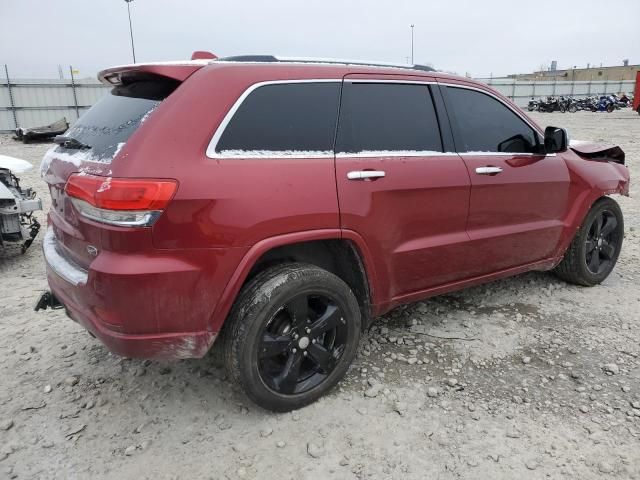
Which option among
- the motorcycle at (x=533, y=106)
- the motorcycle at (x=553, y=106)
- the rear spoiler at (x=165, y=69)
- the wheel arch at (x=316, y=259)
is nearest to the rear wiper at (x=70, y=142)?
the rear spoiler at (x=165, y=69)

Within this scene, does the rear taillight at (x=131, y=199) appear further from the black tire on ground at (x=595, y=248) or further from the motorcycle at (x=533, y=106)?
the motorcycle at (x=533, y=106)

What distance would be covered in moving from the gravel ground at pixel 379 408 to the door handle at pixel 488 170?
3.70ft

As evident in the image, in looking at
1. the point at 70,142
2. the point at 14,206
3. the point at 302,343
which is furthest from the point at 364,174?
the point at 14,206

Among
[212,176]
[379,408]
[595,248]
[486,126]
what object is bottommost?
[379,408]

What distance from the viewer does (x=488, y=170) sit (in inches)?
134

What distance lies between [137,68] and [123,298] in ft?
3.78

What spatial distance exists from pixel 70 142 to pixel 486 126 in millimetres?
2653

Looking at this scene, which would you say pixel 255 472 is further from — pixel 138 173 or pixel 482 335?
pixel 482 335

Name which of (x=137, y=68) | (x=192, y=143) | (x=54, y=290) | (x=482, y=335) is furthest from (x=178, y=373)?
(x=482, y=335)

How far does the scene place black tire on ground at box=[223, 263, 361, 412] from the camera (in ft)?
8.23

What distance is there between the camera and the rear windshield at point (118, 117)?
2417 millimetres

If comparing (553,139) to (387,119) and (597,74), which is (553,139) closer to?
(387,119)

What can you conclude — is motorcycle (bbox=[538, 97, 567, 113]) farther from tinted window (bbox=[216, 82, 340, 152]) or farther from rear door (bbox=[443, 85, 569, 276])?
tinted window (bbox=[216, 82, 340, 152])

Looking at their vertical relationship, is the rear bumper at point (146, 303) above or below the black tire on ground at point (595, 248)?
above
